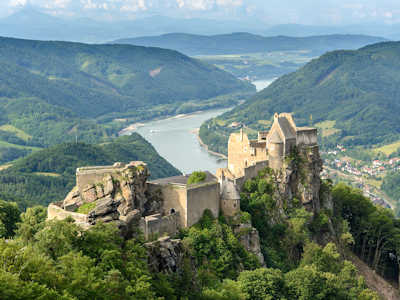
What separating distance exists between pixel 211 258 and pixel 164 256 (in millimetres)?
12409

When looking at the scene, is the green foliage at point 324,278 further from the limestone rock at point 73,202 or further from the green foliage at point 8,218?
the green foliage at point 8,218

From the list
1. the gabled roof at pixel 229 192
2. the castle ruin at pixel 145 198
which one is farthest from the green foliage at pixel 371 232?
the gabled roof at pixel 229 192

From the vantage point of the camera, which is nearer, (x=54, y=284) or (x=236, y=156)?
(x=54, y=284)

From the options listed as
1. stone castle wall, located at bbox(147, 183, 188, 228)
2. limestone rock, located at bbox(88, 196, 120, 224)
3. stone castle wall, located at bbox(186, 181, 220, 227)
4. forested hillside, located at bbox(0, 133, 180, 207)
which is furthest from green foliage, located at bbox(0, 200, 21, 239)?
forested hillside, located at bbox(0, 133, 180, 207)

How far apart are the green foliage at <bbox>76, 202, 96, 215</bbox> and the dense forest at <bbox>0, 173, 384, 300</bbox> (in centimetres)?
430

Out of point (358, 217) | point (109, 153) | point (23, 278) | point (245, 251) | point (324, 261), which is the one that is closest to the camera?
point (23, 278)

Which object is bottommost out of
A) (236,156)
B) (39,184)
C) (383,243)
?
(39,184)

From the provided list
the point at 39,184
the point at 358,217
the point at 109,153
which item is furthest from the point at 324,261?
the point at 109,153

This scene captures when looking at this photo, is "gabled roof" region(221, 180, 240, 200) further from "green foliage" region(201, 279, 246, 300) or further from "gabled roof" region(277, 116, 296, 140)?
"gabled roof" region(277, 116, 296, 140)

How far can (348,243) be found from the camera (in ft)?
260

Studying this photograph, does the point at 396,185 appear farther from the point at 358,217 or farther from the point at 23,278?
the point at 23,278

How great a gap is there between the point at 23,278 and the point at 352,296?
3988 centimetres

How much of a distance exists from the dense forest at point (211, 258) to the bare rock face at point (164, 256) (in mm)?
480

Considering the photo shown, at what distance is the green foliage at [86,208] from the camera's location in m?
48.7
